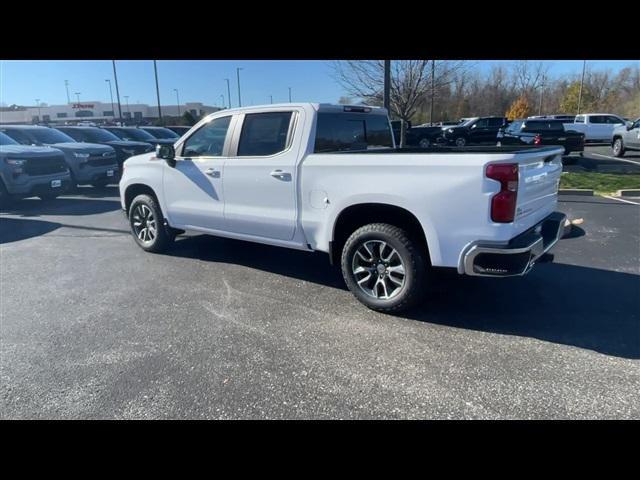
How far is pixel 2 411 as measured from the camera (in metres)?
2.70

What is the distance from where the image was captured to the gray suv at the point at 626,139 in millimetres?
16781

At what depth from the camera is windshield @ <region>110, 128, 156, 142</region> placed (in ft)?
56.4

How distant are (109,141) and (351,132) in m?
12.4

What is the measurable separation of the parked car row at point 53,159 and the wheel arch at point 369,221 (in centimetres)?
887

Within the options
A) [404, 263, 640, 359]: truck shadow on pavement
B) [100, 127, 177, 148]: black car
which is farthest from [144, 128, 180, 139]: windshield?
[404, 263, 640, 359]: truck shadow on pavement

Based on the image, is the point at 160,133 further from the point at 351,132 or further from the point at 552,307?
the point at 552,307

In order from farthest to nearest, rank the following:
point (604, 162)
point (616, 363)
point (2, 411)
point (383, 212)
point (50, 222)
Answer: point (604, 162) < point (50, 222) < point (383, 212) < point (616, 363) < point (2, 411)

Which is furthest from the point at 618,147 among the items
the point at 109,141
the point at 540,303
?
the point at 109,141

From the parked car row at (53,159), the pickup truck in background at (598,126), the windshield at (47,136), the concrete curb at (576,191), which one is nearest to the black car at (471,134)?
the pickup truck in background at (598,126)

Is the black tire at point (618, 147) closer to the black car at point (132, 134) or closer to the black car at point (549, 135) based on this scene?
the black car at point (549, 135)

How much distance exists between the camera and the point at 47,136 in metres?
12.1
